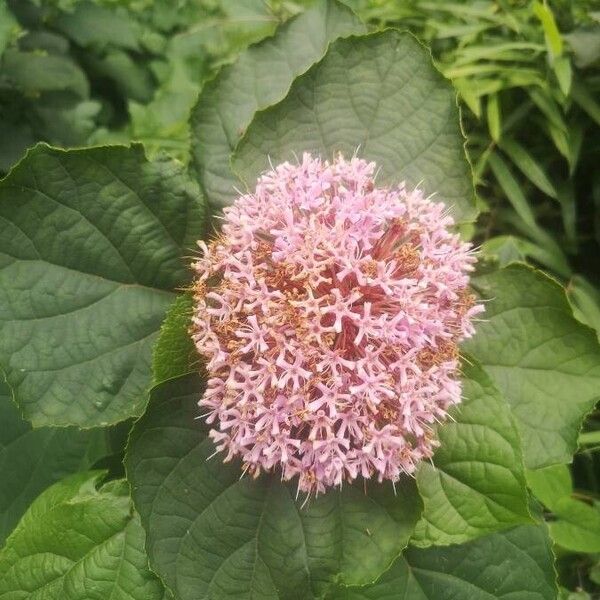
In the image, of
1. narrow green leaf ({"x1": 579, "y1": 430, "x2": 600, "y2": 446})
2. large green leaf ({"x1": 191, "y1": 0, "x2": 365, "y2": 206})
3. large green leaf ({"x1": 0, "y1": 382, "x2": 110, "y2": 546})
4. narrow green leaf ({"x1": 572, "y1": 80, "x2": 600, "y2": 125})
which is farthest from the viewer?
narrow green leaf ({"x1": 572, "y1": 80, "x2": 600, "y2": 125})

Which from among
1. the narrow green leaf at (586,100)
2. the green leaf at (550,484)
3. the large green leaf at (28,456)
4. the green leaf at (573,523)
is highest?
the narrow green leaf at (586,100)

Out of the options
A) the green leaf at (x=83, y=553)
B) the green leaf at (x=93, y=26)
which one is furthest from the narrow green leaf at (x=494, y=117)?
the green leaf at (x=83, y=553)

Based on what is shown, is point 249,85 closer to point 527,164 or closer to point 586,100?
point 527,164

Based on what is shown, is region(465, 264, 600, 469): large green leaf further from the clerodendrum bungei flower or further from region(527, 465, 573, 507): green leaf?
region(527, 465, 573, 507): green leaf

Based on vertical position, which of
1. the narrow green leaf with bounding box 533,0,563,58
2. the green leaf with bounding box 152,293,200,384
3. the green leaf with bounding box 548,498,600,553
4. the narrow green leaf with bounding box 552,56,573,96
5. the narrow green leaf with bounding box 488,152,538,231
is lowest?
the green leaf with bounding box 548,498,600,553

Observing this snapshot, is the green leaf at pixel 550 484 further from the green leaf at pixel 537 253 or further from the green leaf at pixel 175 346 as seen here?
the green leaf at pixel 175 346

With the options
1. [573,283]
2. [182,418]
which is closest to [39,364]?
[182,418]

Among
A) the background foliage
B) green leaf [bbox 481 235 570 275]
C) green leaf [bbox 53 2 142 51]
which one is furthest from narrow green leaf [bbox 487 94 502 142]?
green leaf [bbox 53 2 142 51]
